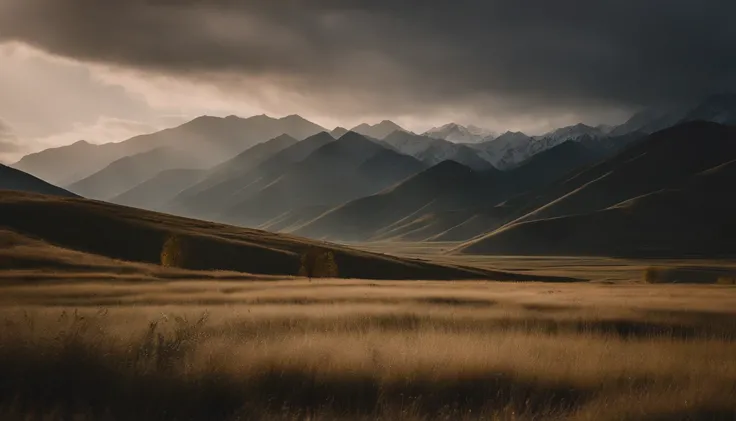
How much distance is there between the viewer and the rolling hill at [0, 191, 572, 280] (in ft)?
315

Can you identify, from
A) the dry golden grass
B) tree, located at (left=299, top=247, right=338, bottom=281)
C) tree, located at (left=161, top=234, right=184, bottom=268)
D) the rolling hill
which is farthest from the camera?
the rolling hill

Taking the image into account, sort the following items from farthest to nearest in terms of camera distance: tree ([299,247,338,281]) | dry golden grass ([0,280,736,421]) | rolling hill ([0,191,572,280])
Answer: rolling hill ([0,191,572,280]) → tree ([299,247,338,281]) → dry golden grass ([0,280,736,421])

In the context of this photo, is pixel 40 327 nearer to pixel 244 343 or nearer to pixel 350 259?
pixel 244 343

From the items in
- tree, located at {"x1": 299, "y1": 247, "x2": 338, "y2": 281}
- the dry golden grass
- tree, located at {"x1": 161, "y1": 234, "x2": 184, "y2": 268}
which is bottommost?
tree, located at {"x1": 299, "y1": 247, "x2": 338, "y2": 281}

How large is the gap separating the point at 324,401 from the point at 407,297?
2300 cm

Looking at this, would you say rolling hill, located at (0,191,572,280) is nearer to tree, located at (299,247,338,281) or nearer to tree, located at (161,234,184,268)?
tree, located at (161,234,184,268)

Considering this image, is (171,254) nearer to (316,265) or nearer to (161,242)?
(316,265)

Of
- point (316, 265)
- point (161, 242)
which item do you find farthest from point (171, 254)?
point (161, 242)

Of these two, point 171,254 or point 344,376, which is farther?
point 171,254

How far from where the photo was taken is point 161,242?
102 metres

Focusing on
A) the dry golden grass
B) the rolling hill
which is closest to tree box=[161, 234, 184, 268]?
the rolling hill

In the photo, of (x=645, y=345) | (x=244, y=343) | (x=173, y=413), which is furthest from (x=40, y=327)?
(x=645, y=345)

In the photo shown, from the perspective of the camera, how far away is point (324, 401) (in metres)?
9.73

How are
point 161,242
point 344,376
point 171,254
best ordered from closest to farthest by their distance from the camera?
point 344,376, point 171,254, point 161,242
